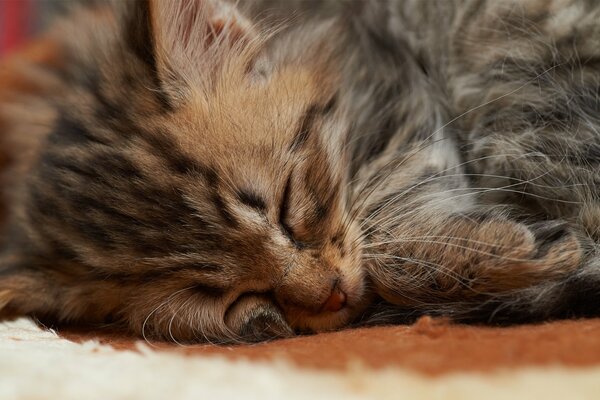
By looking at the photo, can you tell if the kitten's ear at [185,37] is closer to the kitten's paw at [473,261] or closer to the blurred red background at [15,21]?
the kitten's paw at [473,261]

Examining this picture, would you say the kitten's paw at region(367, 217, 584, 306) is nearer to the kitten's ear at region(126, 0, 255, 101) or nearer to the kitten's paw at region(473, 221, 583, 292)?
the kitten's paw at region(473, 221, 583, 292)

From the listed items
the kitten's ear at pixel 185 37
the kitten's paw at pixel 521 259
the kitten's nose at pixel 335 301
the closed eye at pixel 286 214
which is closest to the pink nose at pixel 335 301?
the kitten's nose at pixel 335 301

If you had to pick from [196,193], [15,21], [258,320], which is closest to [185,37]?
[196,193]

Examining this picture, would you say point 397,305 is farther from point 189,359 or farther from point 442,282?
point 189,359

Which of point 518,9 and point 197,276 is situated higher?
point 518,9

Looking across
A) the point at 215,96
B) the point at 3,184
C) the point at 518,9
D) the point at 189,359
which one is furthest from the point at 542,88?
the point at 3,184

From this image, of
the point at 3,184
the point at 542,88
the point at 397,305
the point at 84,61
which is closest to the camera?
the point at 397,305
